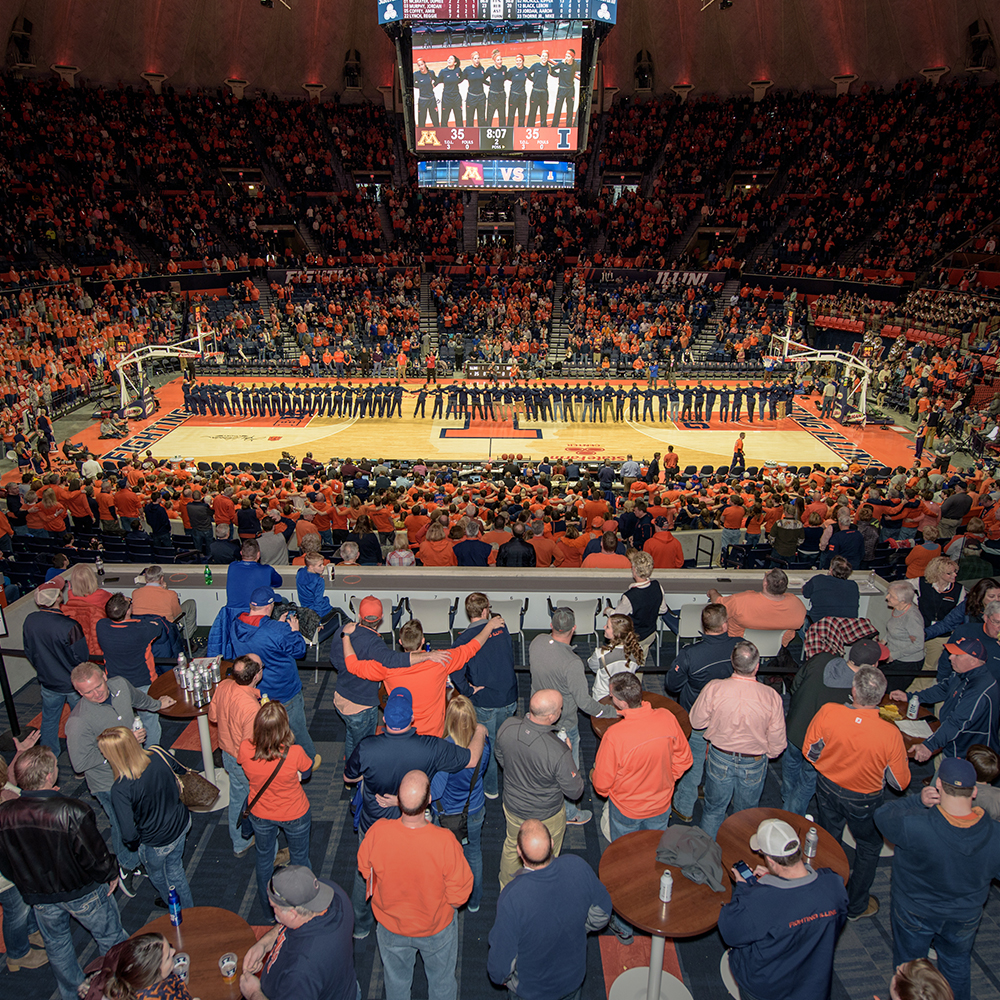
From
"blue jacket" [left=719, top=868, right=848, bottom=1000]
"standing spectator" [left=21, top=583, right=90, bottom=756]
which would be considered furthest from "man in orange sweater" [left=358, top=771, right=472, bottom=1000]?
"standing spectator" [left=21, top=583, right=90, bottom=756]

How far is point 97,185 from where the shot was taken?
119 ft

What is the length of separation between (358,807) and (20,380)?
2354cm

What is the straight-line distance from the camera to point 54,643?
6.38m

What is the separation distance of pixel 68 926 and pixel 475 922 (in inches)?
107

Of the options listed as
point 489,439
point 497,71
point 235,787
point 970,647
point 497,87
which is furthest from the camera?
point 497,87

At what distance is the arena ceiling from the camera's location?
37.9 metres

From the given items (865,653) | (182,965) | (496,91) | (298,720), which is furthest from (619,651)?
(496,91)

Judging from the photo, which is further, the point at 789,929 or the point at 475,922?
the point at 475,922

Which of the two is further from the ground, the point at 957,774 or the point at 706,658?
the point at 957,774

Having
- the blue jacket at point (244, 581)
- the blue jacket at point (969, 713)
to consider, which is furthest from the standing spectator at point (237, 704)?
the blue jacket at point (969, 713)

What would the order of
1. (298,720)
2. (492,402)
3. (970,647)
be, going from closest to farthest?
(970,647), (298,720), (492,402)

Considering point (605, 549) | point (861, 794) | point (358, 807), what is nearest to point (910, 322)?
point (605, 549)

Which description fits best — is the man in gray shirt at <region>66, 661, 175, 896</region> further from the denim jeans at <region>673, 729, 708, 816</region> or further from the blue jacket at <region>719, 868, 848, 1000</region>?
the denim jeans at <region>673, 729, 708, 816</region>

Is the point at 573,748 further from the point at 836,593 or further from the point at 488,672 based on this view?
the point at 836,593
